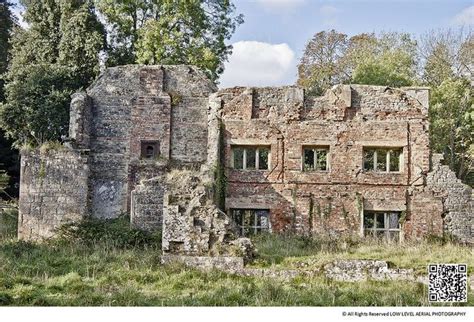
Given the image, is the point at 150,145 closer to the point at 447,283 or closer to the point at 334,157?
the point at 334,157

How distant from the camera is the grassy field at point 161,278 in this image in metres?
12.2

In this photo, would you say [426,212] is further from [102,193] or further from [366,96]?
[102,193]

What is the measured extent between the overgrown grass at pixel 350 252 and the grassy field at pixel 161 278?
26mm

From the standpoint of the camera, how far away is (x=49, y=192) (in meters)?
22.0

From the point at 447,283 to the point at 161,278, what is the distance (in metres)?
6.04

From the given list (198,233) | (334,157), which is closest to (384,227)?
(334,157)

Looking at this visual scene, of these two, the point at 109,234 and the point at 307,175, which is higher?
the point at 307,175

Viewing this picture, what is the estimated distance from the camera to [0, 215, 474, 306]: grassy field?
12.2 meters

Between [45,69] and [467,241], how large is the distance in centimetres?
1771

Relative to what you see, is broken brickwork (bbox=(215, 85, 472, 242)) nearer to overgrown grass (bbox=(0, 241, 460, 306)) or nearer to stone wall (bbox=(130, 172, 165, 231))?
stone wall (bbox=(130, 172, 165, 231))

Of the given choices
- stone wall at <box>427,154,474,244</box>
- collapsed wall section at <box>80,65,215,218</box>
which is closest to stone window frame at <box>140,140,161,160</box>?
collapsed wall section at <box>80,65,215,218</box>

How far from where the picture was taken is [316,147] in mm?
21875

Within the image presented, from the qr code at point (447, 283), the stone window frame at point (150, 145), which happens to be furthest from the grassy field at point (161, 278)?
the stone window frame at point (150, 145)

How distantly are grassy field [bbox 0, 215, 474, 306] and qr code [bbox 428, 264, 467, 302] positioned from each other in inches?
11.5
